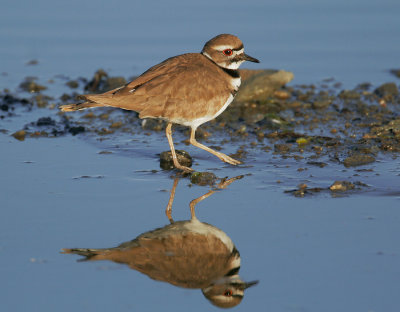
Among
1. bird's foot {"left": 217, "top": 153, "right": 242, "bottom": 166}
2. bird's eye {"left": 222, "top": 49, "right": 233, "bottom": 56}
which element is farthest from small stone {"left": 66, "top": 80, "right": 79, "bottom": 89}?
bird's foot {"left": 217, "top": 153, "right": 242, "bottom": 166}

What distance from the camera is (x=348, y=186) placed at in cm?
579

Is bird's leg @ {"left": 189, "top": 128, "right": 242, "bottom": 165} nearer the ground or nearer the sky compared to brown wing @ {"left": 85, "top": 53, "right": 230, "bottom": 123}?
nearer the ground

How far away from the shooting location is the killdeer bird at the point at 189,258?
4.23 metres

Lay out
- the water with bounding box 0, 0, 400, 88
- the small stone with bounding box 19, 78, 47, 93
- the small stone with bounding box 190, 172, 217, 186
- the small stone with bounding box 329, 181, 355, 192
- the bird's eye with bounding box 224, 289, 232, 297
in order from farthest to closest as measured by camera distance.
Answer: the water with bounding box 0, 0, 400, 88
the small stone with bounding box 19, 78, 47, 93
the small stone with bounding box 190, 172, 217, 186
the small stone with bounding box 329, 181, 355, 192
the bird's eye with bounding box 224, 289, 232, 297

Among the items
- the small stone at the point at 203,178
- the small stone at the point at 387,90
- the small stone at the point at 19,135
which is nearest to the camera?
the small stone at the point at 203,178

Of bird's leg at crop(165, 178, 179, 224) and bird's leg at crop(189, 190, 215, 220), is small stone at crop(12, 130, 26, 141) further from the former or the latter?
bird's leg at crop(189, 190, 215, 220)

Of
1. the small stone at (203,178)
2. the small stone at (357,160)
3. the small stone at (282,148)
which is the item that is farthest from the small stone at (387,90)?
the small stone at (203,178)

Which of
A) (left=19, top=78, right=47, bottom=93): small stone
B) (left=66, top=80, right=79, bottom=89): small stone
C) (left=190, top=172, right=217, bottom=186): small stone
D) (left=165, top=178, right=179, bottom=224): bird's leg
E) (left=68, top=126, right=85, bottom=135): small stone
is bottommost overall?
(left=165, top=178, right=179, bottom=224): bird's leg

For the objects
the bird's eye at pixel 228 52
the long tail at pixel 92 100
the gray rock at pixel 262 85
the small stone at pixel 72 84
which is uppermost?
the bird's eye at pixel 228 52

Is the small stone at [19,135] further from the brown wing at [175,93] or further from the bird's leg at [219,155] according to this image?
the bird's leg at [219,155]

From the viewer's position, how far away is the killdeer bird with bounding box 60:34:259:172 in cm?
627

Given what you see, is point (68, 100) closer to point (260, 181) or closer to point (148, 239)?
point (260, 181)

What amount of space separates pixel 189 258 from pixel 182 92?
221 centimetres

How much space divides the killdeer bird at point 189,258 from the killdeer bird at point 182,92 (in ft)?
5.10
